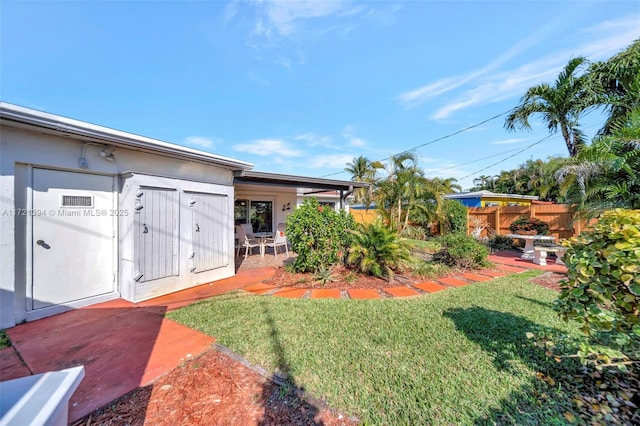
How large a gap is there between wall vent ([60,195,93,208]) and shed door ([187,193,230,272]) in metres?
1.58

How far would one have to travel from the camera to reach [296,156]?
18969mm

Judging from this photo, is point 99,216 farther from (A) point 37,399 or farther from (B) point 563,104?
(B) point 563,104

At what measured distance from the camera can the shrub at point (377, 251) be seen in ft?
18.6

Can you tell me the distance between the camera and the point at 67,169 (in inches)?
158

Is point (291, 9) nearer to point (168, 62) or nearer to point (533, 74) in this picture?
point (168, 62)

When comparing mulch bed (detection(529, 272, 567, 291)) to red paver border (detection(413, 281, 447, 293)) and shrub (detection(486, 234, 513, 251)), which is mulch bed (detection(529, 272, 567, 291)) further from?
shrub (detection(486, 234, 513, 251))

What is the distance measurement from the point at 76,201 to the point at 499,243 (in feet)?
44.3

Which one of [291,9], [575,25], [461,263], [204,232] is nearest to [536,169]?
[575,25]

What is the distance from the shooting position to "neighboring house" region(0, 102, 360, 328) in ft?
11.4

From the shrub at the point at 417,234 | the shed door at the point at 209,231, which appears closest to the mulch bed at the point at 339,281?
the shed door at the point at 209,231

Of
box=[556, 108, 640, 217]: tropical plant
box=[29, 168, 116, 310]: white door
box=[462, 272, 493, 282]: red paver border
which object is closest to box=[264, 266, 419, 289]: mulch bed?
box=[462, 272, 493, 282]: red paver border

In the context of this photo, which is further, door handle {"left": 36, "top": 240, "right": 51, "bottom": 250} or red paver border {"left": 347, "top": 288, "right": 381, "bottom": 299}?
red paver border {"left": 347, "top": 288, "right": 381, "bottom": 299}

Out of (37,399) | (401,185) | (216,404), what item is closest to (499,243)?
(401,185)

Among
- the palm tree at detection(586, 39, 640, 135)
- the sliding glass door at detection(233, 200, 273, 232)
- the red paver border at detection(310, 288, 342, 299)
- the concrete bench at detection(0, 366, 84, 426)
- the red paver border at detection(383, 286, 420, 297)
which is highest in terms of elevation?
the palm tree at detection(586, 39, 640, 135)
